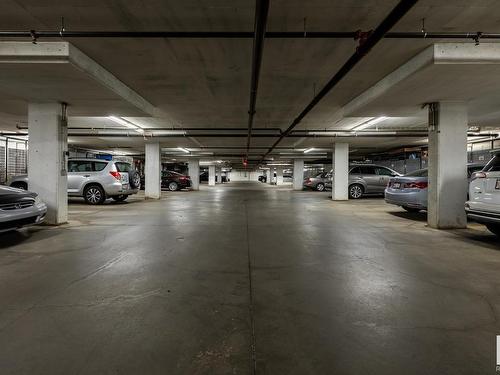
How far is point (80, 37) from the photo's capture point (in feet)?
12.8

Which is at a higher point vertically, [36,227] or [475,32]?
[475,32]

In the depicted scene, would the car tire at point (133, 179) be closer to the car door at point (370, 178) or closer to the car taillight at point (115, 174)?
the car taillight at point (115, 174)

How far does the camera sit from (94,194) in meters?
10.4

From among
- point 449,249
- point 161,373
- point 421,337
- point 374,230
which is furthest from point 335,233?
point 161,373

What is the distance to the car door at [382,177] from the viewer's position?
13.8 m

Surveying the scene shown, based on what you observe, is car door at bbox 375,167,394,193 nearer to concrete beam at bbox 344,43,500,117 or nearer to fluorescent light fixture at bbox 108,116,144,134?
concrete beam at bbox 344,43,500,117

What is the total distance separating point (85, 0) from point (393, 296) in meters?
4.57

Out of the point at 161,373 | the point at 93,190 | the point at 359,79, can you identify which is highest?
the point at 359,79

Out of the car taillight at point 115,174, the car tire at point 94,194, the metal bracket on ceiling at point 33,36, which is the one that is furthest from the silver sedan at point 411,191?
the car tire at point 94,194

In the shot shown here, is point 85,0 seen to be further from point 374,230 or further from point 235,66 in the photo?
point 374,230

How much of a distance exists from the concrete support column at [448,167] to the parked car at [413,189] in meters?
0.83

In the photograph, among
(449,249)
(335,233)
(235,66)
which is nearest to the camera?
(449,249)

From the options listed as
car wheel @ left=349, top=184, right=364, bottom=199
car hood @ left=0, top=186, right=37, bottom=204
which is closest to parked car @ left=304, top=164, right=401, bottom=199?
car wheel @ left=349, top=184, right=364, bottom=199

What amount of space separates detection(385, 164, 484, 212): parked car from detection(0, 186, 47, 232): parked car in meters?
8.33
